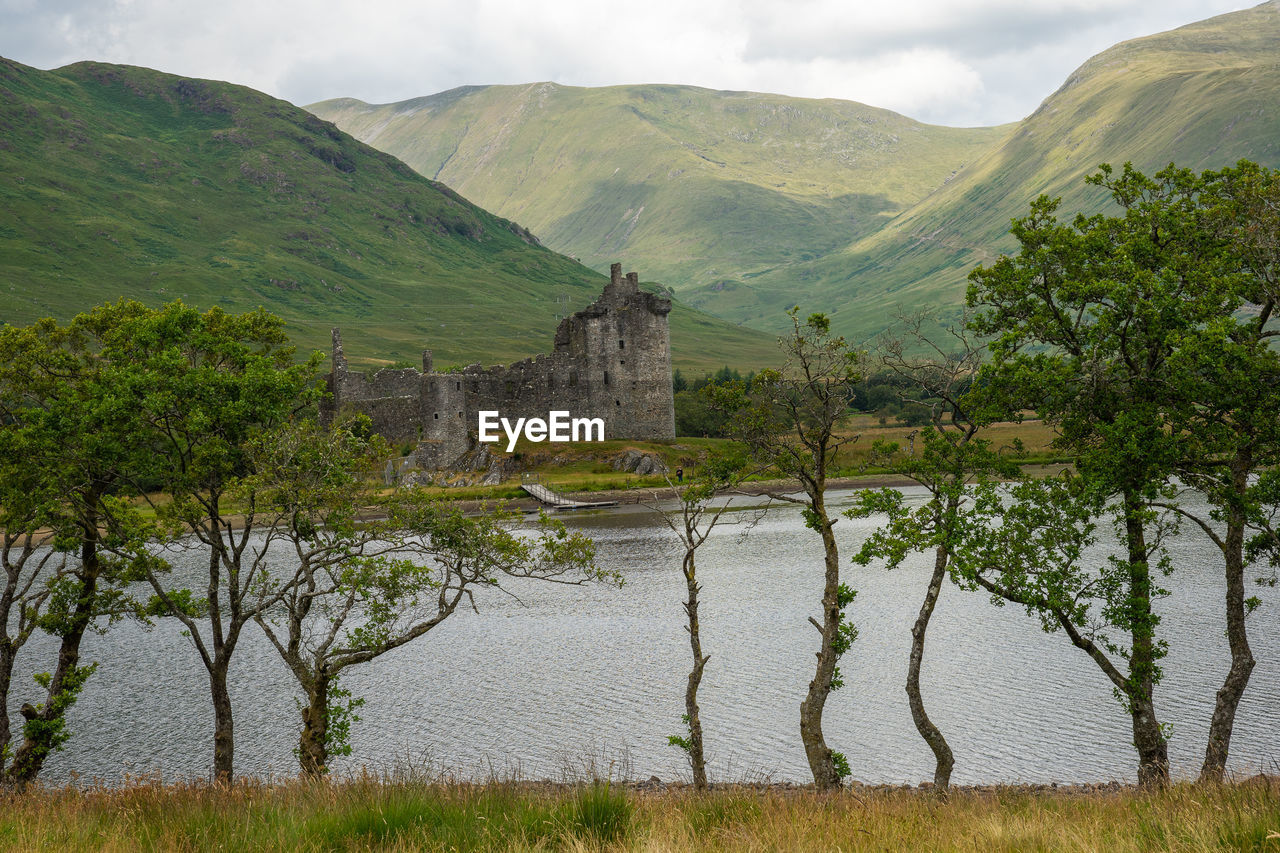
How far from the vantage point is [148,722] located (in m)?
32.3

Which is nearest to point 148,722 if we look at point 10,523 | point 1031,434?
point 10,523

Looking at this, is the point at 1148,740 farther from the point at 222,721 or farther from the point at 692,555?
the point at 222,721

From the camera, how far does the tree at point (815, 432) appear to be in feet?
63.1

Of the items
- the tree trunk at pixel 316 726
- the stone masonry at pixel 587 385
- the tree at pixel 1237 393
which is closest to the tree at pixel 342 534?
the tree trunk at pixel 316 726

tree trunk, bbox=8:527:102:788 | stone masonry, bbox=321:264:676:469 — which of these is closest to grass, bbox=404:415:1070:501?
stone masonry, bbox=321:264:676:469

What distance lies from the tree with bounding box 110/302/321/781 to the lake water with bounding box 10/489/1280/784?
7.40 metres

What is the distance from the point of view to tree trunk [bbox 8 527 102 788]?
20.1 metres

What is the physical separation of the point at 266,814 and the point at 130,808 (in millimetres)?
1653

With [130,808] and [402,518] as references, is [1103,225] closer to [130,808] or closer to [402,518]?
[402,518]

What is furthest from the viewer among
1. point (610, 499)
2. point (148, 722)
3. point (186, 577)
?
point (610, 499)

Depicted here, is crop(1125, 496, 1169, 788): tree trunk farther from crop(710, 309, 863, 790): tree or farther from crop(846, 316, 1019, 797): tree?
crop(710, 309, 863, 790): tree

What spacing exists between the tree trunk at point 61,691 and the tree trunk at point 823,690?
47.2 ft

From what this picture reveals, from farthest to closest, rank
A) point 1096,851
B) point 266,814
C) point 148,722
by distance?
point 148,722 → point 266,814 → point 1096,851
